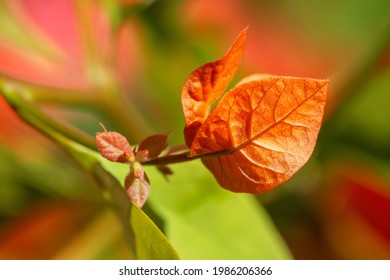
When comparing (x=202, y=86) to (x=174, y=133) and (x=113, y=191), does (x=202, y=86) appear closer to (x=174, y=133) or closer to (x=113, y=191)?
(x=113, y=191)

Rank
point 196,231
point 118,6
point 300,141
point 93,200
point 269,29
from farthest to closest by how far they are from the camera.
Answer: point 269,29 < point 93,200 < point 118,6 < point 196,231 < point 300,141

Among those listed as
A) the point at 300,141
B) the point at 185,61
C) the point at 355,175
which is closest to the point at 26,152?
the point at 185,61

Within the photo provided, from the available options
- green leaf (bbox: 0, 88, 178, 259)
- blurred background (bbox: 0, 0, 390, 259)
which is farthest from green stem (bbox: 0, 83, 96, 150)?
blurred background (bbox: 0, 0, 390, 259)

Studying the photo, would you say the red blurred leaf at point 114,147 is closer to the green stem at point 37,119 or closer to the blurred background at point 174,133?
the green stem at point 37,119

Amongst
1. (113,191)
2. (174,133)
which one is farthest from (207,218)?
(174,133)

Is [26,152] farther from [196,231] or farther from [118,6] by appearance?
[196,231]

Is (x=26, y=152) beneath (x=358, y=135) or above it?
above

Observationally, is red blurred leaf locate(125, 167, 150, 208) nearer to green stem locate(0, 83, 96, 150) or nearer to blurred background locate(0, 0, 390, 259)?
green stem locate(0, 83, 96, 150)
